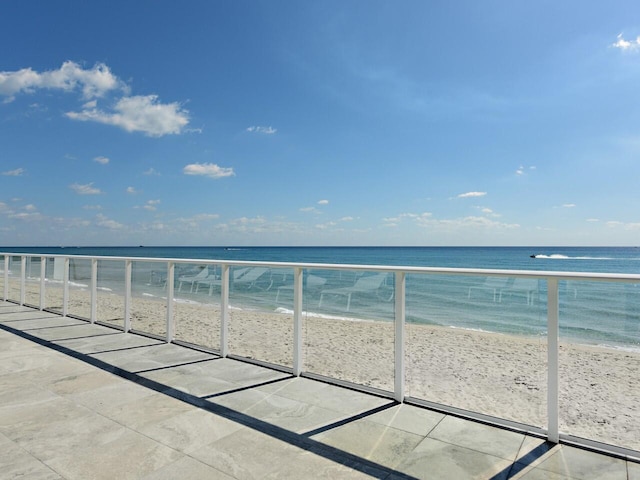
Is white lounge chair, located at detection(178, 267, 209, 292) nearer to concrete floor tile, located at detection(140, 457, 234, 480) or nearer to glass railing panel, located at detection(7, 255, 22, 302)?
concrete floor tile, located at detection(140, 457, 234, 480)

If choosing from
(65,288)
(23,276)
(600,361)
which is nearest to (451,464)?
(600,361)

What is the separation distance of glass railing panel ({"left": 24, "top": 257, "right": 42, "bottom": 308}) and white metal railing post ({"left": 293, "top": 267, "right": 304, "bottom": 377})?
17.6 ft

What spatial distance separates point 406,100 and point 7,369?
10.4 meters

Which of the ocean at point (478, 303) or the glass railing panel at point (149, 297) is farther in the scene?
the glass railing panel at point (149, 297)

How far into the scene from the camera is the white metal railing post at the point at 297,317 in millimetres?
3414

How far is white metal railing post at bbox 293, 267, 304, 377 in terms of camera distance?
11.2 ft

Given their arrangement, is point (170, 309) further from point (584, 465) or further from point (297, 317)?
point (584, 465)

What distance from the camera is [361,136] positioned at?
1535 centimetres

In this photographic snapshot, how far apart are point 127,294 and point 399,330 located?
374cm

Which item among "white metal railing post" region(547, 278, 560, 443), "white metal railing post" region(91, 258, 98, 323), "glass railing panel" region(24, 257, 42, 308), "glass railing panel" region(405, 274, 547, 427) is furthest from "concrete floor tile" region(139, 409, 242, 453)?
"glass railing panel" region(24, 257, 42, 308)

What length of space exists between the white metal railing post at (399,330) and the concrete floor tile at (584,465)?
1047mm

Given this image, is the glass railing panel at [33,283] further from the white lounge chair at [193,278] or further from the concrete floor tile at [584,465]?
the concrete floor tile at [584,465]

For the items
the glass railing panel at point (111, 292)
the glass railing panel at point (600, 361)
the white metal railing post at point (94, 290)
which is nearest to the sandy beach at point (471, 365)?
the glass railing panel at point (600, 361)

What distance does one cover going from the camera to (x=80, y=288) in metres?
5.64
